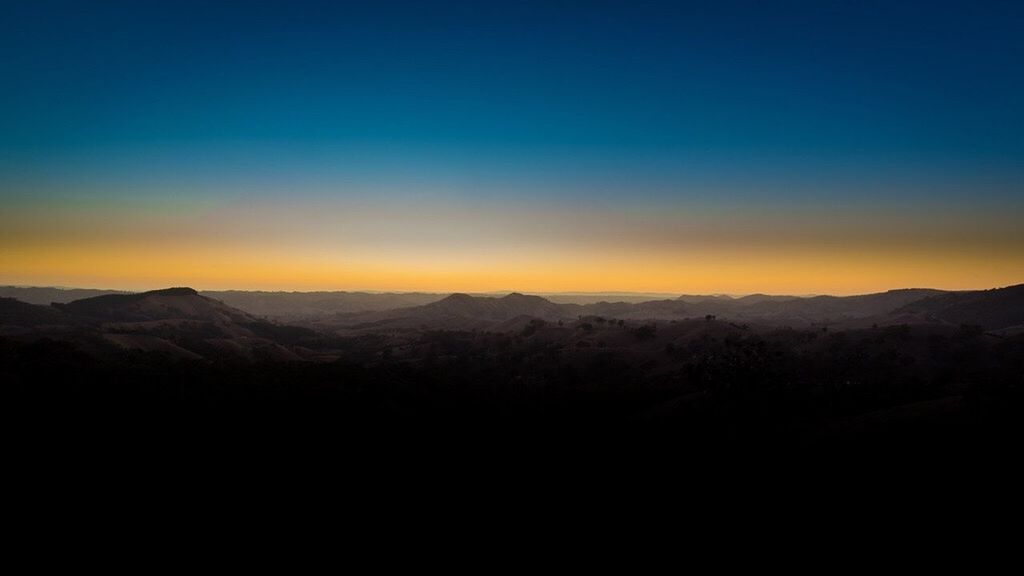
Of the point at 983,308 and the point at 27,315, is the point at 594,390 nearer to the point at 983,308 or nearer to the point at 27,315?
the point at 983,308

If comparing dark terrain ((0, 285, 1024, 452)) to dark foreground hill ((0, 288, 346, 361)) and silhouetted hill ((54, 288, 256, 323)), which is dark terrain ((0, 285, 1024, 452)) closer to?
dark foreground hill ((0, 288, 346, 361))

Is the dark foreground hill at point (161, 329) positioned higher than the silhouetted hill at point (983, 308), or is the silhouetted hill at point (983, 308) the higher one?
the silhouetted hill at point (983, 308)

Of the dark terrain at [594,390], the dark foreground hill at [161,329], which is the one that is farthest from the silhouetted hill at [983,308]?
the dark foreground hill at [161,329]

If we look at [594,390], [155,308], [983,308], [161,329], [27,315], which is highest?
[983,308]

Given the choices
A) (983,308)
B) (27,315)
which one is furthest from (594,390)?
(27,315)

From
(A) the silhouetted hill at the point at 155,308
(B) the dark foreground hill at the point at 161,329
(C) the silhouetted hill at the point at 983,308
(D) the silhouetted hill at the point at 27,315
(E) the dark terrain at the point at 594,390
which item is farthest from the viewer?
(A) the silhouetted hill at the point at 155,308

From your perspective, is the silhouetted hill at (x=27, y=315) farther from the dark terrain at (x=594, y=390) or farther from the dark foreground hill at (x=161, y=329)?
the dark terrain at (x=594, y=390)

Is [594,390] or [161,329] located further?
[161,329]

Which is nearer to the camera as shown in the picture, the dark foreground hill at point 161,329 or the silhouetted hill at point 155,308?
the dark foreground hill at point 161,329
